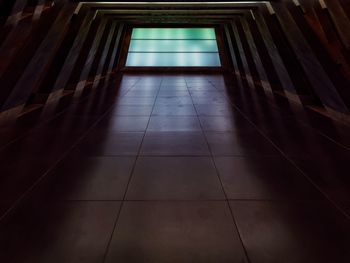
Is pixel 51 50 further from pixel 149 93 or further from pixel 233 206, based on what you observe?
pixel 233 206

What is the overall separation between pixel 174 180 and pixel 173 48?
13.8 meters

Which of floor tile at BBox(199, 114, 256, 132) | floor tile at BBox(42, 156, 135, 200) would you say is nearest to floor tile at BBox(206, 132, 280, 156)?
floor tile at BBox(199, 114, 256, 132)

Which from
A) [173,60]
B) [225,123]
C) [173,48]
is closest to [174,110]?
[225,123]

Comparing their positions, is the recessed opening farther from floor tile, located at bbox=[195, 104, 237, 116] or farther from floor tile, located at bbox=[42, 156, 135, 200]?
floor tile, located at bbox=[42, 156, 135, 200]

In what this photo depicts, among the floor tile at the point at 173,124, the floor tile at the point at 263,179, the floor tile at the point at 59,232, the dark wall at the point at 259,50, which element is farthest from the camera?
the dark wall at the point at 259,50

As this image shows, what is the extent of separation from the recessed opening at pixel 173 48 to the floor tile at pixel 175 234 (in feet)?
43.4

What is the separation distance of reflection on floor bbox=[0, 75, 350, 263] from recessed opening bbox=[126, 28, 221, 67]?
10.7 meters

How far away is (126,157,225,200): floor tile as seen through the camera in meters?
2.34

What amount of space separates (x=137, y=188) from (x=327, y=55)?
484cm

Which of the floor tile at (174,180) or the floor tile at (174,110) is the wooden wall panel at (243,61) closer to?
the floor tile at (174,110)

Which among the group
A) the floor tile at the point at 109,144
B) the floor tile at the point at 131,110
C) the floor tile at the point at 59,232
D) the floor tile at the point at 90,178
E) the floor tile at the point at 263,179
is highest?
the floor tile at the point at 131,110

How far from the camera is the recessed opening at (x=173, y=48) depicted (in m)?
14.8

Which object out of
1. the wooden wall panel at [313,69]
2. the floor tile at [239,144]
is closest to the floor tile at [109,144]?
the floor tile at [239,144]

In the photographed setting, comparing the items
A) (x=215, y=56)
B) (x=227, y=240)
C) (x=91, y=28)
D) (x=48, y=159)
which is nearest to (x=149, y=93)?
(x=91, y=28)
